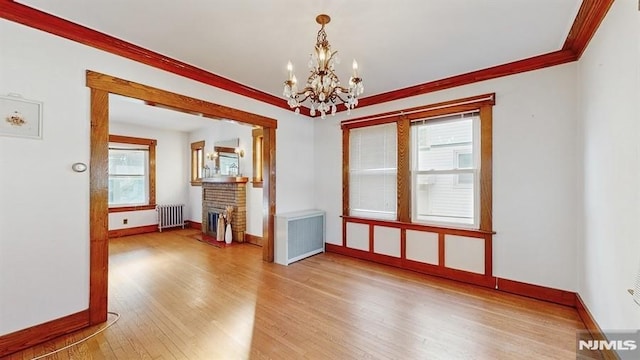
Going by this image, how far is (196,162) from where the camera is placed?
283 inches

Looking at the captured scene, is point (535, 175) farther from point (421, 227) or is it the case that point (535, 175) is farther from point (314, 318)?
point (314, 318)

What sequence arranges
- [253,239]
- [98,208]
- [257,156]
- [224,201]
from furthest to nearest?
[224,201] → [253,239] → [257,156] → [98,208]

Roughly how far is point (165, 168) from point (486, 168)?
7179mm

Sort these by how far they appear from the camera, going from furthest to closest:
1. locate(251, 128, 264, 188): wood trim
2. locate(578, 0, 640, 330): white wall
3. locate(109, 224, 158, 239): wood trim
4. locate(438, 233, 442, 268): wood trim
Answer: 1. locate(109, 224, 158, 239): wood trim
2. locate(251, 128, 264, 188): wood trim
3. locate(438, 233, 442, 268): wood trim
4. locate(578, 0, 640, 330): white wall

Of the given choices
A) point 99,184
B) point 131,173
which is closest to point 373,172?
point 99,184

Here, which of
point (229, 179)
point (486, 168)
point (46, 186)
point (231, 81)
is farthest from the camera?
point (229, 179)

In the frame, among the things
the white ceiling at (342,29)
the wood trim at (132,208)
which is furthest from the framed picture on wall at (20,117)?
the wood trim at (132,208)

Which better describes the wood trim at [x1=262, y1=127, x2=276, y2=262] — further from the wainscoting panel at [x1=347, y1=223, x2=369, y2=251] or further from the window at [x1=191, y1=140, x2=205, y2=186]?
the window at [x1=191, y1=140, x2=205, y2=186]

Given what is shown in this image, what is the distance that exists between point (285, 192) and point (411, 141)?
7.07 feet

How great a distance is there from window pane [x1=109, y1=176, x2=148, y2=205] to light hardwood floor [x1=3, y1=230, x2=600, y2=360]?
319 cm

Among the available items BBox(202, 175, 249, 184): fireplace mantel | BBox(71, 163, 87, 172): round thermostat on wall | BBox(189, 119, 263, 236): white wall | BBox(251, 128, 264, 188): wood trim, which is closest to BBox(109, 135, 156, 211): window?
BBox(189, 119, 263, 236): white wall

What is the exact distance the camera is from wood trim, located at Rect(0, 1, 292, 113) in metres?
2.01

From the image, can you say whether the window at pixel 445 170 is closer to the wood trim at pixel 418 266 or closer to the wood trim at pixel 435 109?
the wood trim at pixel 435 109

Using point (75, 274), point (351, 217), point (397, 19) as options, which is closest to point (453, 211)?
point (351, 217)
